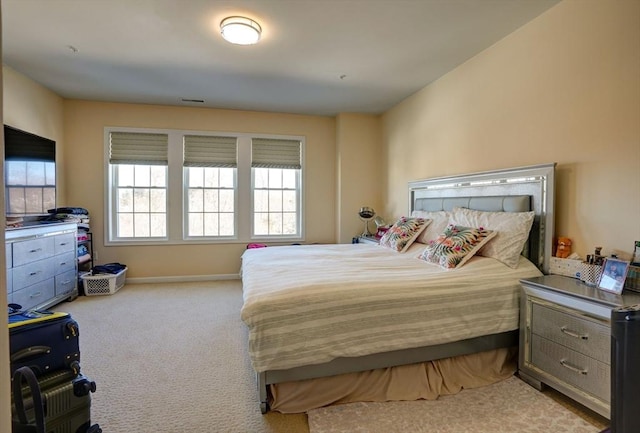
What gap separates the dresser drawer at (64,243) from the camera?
3631 mm

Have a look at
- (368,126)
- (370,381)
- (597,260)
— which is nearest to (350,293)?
(370,381)

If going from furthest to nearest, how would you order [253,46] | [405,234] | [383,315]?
[405,234]
[253,46]
[383,315]

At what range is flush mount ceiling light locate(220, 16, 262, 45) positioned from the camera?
8.23 ft

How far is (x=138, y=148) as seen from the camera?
4695 mm

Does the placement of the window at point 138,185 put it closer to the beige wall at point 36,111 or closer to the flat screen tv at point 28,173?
the beige wall at point 36,111

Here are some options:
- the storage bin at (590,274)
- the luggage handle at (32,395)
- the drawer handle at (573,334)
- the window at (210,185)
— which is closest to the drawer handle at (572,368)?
the drawer handle at (573,334)

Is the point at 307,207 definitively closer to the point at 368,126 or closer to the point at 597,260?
the point at 368,126

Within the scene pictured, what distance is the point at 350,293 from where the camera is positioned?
1909 millimetres

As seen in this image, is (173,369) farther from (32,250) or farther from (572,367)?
(572,367)

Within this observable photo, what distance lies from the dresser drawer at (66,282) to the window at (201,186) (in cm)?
81

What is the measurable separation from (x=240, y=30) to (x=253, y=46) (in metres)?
0.41

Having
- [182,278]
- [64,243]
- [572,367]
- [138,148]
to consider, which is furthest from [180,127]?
[572,367]

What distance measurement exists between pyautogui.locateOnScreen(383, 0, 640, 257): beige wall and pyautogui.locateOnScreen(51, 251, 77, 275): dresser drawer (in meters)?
4.65

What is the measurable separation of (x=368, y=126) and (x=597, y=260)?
12.4 feet
